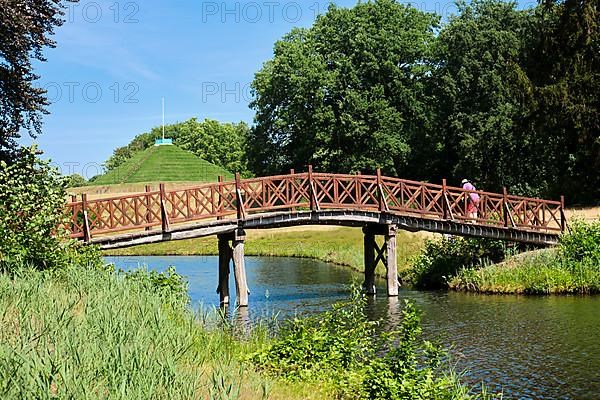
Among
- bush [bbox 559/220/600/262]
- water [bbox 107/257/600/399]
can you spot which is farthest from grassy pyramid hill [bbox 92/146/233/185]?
bush [bbox 559/220/600/262]

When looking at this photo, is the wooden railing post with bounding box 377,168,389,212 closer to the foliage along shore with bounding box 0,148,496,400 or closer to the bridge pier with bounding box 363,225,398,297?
the bridge pier with bounding box 363,225,398,297

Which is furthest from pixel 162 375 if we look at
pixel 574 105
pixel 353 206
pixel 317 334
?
pixel 574 105

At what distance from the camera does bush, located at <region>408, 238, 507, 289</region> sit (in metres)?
25.0

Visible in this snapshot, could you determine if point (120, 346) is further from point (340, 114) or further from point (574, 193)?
point (340, 114)

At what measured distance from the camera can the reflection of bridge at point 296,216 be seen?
2088 cm

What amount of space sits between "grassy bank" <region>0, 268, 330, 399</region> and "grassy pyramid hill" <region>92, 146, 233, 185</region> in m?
54.5

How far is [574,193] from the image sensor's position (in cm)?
3738

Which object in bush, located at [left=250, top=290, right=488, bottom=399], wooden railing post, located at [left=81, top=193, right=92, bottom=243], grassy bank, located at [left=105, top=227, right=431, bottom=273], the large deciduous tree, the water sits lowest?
the water

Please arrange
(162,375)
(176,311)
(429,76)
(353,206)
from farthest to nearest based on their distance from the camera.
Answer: (429,76)
(353,206)
(176,311)
(162,375)

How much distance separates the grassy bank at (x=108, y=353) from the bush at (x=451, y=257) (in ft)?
48.7

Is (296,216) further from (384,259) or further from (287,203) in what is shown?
(384,259)

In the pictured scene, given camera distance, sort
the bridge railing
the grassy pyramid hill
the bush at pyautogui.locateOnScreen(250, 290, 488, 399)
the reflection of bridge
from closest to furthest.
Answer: the bush at pyautogui.locateOnScreen(250, 290, 488, 399) < the bridge railing < the reflection of bridge < the grassy pyramid hill

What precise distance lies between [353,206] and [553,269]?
6112 millimetres

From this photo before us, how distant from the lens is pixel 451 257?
2558 cm
